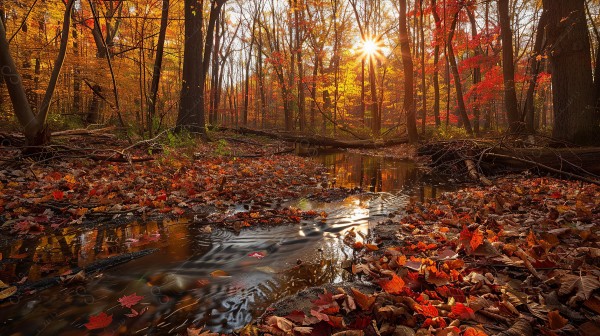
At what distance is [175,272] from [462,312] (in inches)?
97.1

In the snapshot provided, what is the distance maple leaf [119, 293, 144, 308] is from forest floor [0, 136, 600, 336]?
0.61ft

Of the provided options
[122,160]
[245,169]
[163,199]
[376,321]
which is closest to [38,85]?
[122,160]

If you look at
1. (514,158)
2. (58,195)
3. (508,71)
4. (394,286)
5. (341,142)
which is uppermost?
(508,71)

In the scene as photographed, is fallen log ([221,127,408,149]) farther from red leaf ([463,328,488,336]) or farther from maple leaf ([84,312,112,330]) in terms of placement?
red leaf ([463,328,488,336])

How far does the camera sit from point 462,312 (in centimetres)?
190

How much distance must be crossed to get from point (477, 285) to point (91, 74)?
14.7 m

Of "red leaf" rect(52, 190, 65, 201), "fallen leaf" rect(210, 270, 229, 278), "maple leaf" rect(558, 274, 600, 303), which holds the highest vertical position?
"red leaf" rect(52, 190, 65, 201)

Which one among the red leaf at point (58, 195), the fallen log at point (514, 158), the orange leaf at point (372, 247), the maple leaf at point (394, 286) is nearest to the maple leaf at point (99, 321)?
the maple leaf at point (394, 286)

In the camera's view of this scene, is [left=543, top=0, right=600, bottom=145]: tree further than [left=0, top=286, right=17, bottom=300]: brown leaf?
Yes

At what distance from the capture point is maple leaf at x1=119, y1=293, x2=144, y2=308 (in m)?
2.40

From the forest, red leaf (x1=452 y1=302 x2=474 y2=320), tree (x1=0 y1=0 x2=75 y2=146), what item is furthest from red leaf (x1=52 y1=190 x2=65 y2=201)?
red leaf (x1=452 y1=302 x2=474 y2=320)

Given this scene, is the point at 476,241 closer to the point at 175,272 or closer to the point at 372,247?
the point at 372,247

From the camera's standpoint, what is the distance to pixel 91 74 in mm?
12258

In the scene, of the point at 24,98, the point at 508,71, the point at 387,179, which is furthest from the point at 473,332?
the point at 508,71
